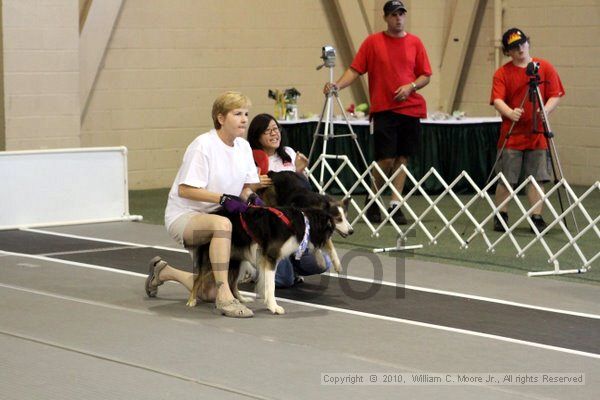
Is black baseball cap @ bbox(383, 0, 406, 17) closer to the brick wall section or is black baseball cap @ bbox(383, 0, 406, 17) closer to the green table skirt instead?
the green table skirt

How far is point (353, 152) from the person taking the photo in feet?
33.2

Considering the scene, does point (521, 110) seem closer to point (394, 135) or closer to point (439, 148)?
point (394, 135)

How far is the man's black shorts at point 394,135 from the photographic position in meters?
8.32

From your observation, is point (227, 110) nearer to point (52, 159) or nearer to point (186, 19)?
point (52, 159)

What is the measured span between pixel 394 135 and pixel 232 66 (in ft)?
10.2

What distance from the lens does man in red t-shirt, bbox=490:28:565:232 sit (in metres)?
7.70

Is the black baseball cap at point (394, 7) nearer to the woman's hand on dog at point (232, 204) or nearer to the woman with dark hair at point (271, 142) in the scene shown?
the woman with dark hair at point (271, 142)

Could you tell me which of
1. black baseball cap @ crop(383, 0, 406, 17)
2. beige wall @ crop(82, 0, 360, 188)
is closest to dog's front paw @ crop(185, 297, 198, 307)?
black baseball cap @ crop(383, 0, 406, 17)

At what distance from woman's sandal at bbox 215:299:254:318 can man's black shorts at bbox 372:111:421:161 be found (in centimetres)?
349

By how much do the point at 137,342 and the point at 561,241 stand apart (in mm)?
3829

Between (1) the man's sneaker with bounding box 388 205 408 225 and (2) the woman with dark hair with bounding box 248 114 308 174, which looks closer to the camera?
(2) the woman with dark hair with bounding box 248 114 308 174

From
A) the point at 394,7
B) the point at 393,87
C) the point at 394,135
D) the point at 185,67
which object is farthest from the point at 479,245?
the point at 185,67

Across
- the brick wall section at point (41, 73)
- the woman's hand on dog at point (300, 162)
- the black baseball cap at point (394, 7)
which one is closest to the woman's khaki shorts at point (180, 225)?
the woman's hand on dog at point (300, 162)

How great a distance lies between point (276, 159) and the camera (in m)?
5.78
